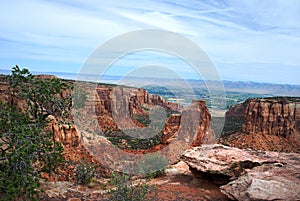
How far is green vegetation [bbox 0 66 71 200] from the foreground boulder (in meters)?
6.40

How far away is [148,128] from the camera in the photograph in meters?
37.8

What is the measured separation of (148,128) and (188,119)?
16.0 m

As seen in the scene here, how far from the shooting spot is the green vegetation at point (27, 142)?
8977 millimetres

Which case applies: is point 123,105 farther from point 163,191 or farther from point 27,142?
point 27,142

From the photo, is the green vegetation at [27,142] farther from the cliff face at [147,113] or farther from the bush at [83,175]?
the cliff face at [147,113]

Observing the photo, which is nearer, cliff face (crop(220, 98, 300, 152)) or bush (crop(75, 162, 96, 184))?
bush (crop(75, 162, 96, 184))

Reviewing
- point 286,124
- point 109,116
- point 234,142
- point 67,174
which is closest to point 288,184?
point 67,174

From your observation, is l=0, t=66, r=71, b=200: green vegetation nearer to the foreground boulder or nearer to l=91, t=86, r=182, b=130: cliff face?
the foreground boulder

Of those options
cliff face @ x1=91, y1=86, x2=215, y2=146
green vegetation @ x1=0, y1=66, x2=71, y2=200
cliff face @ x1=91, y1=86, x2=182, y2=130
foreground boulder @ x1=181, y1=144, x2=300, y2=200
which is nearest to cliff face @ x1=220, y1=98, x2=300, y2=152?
cliff face @ x1=91, y1=86, x2=215, y2=146

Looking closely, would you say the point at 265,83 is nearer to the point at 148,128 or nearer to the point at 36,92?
the point at 148,128

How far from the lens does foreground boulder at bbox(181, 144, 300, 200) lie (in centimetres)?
920

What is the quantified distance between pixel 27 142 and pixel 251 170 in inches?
325

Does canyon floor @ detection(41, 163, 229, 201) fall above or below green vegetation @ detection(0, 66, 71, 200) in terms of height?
below

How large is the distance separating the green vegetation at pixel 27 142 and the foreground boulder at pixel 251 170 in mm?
6398
